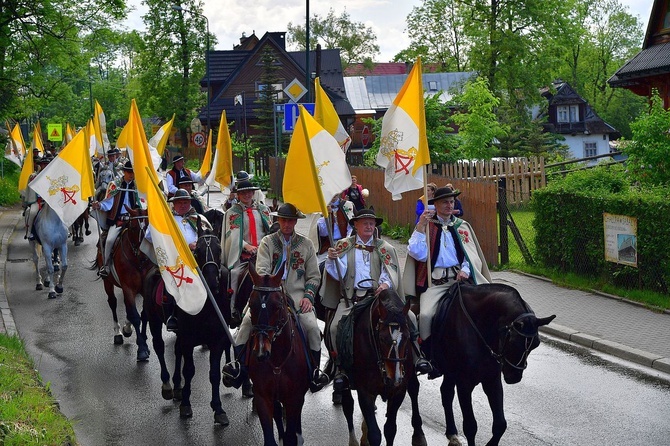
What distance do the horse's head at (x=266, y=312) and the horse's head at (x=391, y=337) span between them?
827 mm

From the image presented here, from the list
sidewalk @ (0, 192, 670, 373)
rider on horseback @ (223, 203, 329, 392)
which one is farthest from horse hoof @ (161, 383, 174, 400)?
sidewalk @ (0, 192, 670, 373)

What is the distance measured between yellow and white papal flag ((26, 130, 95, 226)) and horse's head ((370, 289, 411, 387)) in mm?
7408

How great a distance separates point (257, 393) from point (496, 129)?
1109 inches

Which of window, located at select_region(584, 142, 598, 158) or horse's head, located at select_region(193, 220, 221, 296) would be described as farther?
window, located at select_region(584, 142, 598, 158)

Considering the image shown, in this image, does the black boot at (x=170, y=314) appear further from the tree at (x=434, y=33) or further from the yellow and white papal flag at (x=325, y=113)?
the tree at (x=434, y=33)

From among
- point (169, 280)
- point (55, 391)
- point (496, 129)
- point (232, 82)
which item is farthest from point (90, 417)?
point (232, 82)

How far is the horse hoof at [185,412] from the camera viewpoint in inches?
409

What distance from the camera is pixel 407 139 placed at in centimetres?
1039

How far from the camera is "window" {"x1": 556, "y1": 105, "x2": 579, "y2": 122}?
241 feet

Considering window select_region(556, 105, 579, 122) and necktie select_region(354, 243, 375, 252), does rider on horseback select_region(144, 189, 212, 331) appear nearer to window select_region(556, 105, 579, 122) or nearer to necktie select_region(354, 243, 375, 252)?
necktie select_region(354, 243, 375, 252)

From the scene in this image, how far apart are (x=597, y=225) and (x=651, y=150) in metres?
2.53

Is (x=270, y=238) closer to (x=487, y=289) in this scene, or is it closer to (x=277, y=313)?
(x=277, y=313)

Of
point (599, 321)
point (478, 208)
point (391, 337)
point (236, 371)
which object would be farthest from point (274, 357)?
point (478, 208)

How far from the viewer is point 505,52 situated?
5022 centimetres
